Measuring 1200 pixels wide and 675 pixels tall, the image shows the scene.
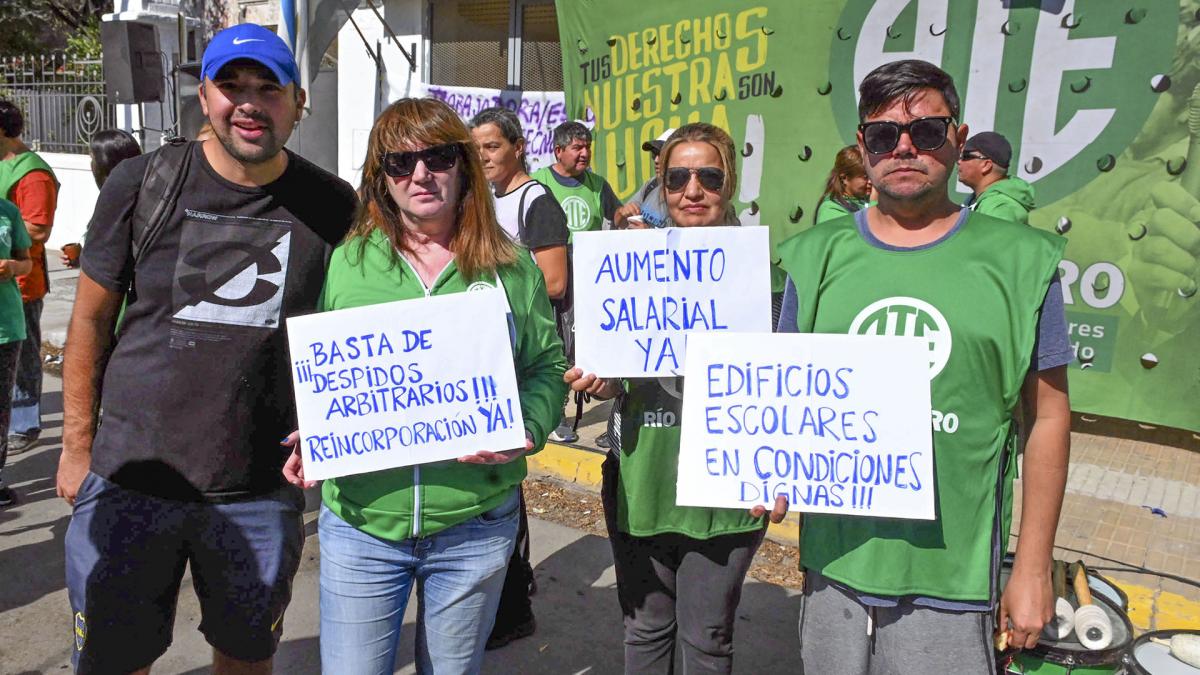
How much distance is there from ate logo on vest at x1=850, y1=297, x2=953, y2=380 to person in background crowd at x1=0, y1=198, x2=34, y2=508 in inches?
179

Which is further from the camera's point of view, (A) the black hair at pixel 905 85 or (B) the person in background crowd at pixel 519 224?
(B) the person in background crowd at pixel 519 224

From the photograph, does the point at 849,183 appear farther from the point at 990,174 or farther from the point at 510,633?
the point at 510,633

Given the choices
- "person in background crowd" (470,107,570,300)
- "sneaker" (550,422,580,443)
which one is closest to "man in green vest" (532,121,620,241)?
"sneaker" (550,422,580,443)

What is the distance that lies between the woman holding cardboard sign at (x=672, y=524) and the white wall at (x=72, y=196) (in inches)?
523

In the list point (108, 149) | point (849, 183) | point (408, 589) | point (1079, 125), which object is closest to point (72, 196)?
point (108, 149)

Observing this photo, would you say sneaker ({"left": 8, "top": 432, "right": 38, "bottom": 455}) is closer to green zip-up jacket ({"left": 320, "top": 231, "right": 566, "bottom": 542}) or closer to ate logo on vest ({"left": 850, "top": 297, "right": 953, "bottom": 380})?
green zip-up jacket ({"left": 320, "top": 231, "right": 566, "bottom": 542})

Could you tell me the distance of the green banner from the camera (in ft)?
17.6

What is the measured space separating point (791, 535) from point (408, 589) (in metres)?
2.77

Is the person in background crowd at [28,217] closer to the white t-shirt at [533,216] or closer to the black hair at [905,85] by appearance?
the white t-shirt at [533,216]

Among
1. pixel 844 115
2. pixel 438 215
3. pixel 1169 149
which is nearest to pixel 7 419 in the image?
pixel 438 215

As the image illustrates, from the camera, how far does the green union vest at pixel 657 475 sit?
2420mm

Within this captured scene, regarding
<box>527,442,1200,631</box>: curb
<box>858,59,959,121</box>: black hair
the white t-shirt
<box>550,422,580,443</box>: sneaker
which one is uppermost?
<box>858,59,959,121</box>: black hair

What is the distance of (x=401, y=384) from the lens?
2111mm

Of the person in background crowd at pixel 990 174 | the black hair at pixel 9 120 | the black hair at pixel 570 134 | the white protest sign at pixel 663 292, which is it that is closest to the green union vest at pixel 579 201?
the black hair at pixel 570 134
